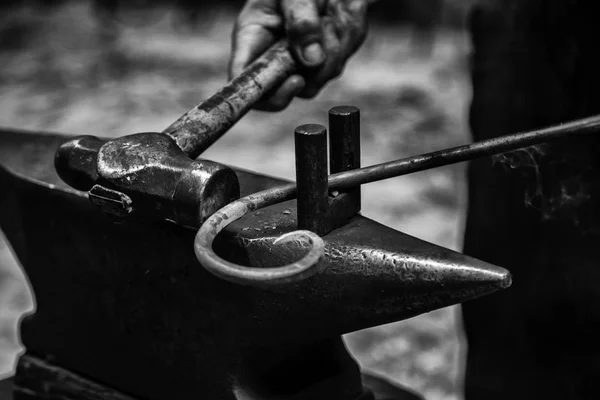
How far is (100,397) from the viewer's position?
1.23m

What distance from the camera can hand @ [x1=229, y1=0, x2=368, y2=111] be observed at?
4.52 feet

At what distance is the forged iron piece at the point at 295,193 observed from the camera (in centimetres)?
82

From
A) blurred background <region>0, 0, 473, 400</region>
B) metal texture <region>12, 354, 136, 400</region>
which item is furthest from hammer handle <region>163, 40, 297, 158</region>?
blurred background <region>0, 0, 473, 400</region>

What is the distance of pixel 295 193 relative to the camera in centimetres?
100

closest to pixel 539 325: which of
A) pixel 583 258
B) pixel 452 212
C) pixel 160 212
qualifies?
pixel 583 258

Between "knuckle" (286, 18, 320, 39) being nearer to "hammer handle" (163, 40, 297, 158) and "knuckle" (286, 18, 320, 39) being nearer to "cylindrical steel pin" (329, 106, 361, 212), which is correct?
"hammer handle" (163, 40, 297, 158)

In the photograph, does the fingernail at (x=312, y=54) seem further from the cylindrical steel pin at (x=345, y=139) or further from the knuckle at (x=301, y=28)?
the cylindrical steel pin at (x=345, y=139)

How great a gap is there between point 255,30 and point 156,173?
575 mm

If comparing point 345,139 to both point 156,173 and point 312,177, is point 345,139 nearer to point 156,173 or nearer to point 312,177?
point 312,177

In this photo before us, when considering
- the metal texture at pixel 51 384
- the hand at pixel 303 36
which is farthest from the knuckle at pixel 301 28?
the metal texture at pixel 51 384

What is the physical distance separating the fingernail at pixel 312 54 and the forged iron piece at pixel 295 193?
0.42 metres

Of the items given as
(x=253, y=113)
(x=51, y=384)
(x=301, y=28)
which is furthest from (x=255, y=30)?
(x=253, y=113)

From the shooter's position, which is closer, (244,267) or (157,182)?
(244,267)

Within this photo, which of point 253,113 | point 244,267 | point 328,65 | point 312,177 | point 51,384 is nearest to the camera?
point 244,267
